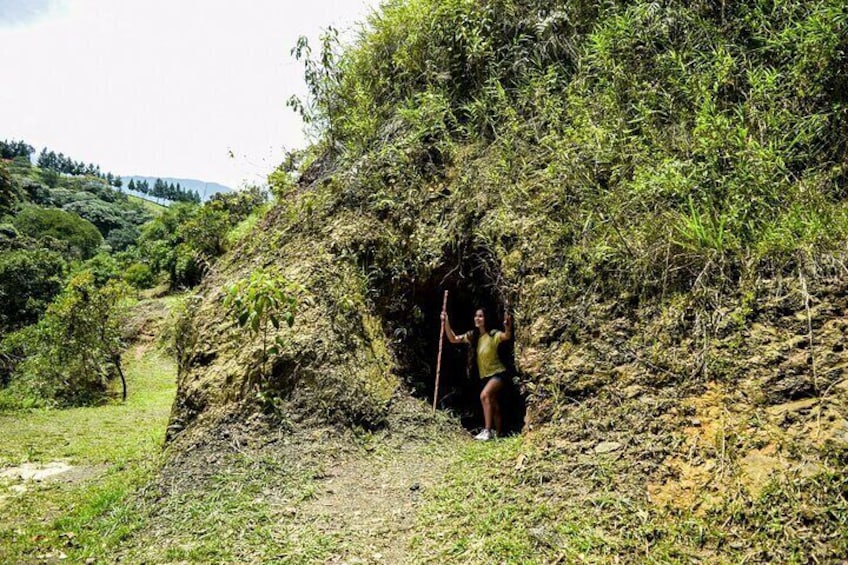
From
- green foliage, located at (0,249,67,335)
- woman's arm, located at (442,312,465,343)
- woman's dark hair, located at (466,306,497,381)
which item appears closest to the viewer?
woman's arm, located at (442,312,465,343)

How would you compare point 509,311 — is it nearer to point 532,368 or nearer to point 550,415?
point 532,368

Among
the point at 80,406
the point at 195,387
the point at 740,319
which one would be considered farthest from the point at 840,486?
the point at 80,406

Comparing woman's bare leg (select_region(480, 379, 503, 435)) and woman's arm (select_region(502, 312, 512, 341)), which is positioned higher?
woman's arm (select_region(502, 312, 512, 341))

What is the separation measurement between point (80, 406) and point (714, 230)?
16.4 metres

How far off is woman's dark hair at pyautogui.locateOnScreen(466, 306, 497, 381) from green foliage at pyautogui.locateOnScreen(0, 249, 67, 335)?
69.3 feet

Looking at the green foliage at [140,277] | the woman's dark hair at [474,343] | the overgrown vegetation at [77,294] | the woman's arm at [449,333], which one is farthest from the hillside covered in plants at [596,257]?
the green foliage at [140,277]

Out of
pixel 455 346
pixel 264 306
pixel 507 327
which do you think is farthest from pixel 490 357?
pixel 264 306

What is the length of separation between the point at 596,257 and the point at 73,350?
51.9 feet

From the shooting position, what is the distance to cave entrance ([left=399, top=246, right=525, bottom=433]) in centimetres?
618

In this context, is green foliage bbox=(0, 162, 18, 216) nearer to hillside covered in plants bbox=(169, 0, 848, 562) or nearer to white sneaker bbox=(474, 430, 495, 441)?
hillside covered in plants bbox=(169, 0, 848, 562)

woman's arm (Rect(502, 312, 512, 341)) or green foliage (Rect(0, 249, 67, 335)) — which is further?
green foliage (Rect(0, 249, 67, 335))

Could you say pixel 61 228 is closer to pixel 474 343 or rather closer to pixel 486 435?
pixel 474 343

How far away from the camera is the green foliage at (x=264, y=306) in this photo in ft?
17.9

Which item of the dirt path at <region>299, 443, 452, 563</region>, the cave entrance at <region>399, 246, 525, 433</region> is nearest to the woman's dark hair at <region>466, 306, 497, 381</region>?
the cave entrance at <region>399, 246, 525, 433</region>
